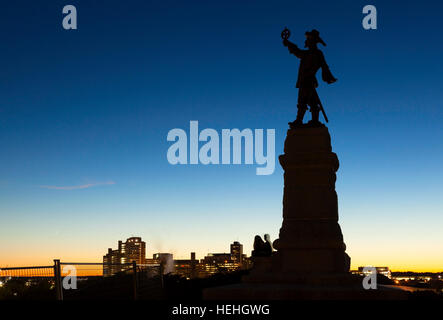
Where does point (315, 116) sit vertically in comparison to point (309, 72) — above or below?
below

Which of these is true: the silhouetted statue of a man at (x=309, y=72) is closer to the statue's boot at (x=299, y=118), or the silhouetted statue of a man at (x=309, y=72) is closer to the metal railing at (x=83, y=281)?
the statue's boot at (x=299, y=118)

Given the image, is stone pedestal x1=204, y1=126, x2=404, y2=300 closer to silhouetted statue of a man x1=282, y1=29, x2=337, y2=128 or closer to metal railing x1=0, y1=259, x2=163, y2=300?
silhouetted statue of a man x1=282, y1=29, x2=337, y2=128

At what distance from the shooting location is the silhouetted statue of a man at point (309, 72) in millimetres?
17281

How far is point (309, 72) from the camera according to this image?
Result: 17.2 metres

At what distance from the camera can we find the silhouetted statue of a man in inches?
680

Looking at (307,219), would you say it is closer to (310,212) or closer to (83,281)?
(310,212)

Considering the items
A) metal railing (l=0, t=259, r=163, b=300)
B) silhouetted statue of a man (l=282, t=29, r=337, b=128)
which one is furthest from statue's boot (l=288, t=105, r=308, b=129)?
metal railing (l=0, t=259, r=163, b=300)

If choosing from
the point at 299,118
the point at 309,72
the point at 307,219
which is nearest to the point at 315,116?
the point at 299,118

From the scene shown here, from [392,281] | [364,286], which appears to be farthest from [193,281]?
[364,286]

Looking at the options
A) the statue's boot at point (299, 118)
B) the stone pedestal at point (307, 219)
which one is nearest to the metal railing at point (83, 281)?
the stone pedestal at point (307, 219)

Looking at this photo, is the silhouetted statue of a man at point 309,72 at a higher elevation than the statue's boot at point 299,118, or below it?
higher

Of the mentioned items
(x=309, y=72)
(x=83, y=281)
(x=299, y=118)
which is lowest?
(x=83, y=281)
